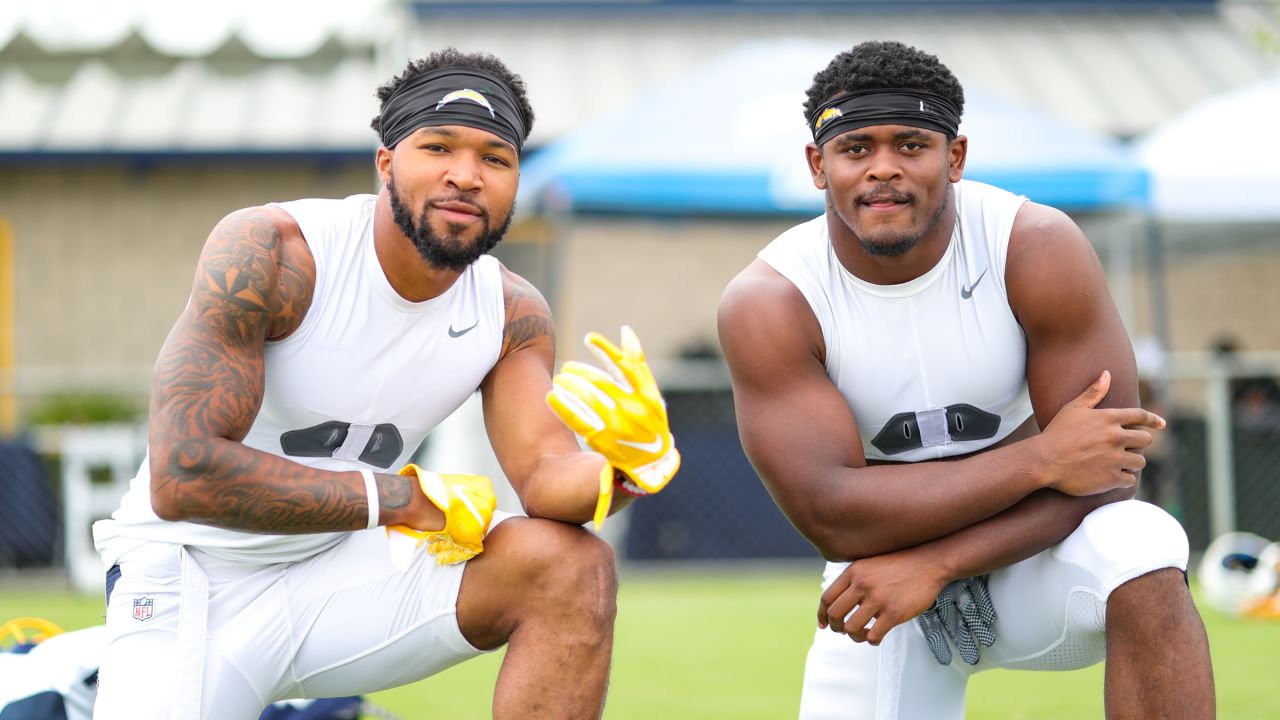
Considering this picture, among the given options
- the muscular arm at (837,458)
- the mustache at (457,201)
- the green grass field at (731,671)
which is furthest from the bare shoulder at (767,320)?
the green grass field at (731,671)

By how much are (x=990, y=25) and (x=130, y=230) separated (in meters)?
11.0

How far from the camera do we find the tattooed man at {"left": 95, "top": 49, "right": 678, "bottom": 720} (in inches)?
139

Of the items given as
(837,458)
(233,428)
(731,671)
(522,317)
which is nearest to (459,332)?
(522,317)

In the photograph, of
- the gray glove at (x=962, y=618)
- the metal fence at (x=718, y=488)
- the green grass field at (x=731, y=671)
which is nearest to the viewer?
the gray glove at (x=962, y=618)

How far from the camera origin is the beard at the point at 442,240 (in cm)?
389

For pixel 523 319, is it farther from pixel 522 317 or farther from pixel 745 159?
pixel 745 159

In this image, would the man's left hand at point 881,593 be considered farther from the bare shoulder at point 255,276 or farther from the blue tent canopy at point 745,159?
the blue tent canopy at point 745,159

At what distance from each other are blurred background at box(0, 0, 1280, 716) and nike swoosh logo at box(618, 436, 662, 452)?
723 cm

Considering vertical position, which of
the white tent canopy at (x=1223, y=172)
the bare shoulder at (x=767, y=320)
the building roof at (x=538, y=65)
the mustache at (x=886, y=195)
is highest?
the building roof at (x=538, y=65)

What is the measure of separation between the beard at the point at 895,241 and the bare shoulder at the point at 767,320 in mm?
253

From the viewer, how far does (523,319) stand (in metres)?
4.21

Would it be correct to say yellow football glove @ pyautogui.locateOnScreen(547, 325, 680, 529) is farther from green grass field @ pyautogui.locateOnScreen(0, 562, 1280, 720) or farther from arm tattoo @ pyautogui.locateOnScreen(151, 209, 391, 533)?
green grass field @ pyautogui.locateOnScreen(0, 562, 1280, 720)

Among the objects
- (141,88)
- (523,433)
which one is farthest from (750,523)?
(141,88)

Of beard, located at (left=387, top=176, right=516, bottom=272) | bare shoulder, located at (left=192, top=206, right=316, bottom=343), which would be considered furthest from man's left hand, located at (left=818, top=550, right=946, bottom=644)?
bare shoulder, located at (left=192, top=206, right=316, bottom=343)
